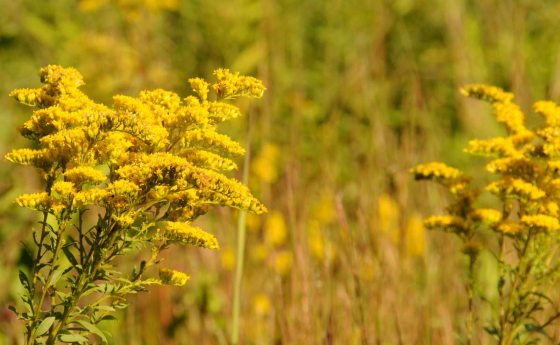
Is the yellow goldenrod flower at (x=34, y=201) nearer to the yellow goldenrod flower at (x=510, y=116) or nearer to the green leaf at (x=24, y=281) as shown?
the green leaf at (x=24, y=281)

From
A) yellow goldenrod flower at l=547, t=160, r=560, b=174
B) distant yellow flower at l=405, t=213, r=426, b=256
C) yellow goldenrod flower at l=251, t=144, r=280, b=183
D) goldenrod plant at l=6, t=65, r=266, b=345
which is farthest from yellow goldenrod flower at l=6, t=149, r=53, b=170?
distant yellow flower at l=405, t=213, r=426, b=256

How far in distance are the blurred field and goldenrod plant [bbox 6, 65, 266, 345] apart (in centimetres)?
39

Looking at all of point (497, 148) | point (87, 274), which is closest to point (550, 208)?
point (497, 148)

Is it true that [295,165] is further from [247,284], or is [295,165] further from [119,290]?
[119,290]

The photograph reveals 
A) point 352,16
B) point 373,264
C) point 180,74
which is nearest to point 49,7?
point 180,74

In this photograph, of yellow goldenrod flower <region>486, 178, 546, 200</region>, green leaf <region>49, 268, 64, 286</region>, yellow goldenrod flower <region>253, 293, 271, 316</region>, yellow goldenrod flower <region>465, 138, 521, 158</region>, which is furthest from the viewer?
yellow goldenrod flower <region>253, 293, 271, 316</region>

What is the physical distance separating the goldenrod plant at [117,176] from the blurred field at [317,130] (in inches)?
15.5

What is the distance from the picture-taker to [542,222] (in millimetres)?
2158

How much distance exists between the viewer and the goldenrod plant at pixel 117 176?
5.89 feet

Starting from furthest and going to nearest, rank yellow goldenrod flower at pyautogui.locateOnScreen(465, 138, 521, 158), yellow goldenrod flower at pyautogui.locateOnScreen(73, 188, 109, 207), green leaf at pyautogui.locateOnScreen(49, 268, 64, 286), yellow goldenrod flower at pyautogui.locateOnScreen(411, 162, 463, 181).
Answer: yellow goldenrod flower at pyautogui.locateOnScreen(411, 162, 463, 181), yellow goldenrod flower at pyautogui.locateOnScreen(465, 138, 521, 158), green leaf at pyautogui.locateOnScreen(49, 268, 64, 286), yellow goldenrod flower at pyautogui.locateOnScreen(73, 188, 109, 207)

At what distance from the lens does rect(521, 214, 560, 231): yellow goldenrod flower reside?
216 centimetres

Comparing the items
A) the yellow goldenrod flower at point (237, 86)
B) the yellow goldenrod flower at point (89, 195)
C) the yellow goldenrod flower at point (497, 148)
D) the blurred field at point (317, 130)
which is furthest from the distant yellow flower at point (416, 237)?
the yellow goldenrod flower at point (89, 195)

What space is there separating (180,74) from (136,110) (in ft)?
14.3

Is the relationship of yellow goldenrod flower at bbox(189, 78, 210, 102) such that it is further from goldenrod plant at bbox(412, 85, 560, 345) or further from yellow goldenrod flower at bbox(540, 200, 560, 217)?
yellow goldenrod flower at bbox(540, 200, 560, 217)
